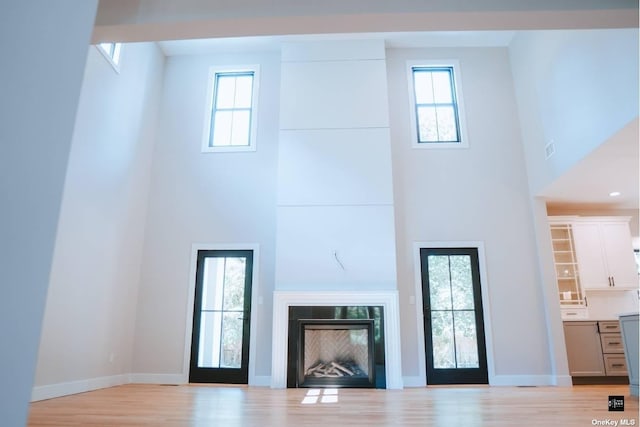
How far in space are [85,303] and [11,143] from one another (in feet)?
16.1

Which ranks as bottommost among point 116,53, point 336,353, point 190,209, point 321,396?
point 321,396

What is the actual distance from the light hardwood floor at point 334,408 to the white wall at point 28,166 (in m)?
2.55

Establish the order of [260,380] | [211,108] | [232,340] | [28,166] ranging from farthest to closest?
[211,108] → [232,340] → [260,380] → [28,166]

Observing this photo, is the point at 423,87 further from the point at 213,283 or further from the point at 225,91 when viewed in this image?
the point at 213,283

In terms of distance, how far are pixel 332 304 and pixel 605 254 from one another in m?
4.32

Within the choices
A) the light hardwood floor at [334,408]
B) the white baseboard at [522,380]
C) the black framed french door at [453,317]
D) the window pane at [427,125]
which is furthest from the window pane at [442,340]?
the window pane at [427,125]

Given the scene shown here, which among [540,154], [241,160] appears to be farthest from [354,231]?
[540,154]

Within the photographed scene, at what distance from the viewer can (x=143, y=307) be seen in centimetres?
637

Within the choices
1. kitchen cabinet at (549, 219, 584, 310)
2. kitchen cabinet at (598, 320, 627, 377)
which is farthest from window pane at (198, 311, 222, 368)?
kitchen cabinet at (598, 320, 627, 377)

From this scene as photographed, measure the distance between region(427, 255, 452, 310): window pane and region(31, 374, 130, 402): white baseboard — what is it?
4.49 m

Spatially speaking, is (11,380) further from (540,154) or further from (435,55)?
(435,55)

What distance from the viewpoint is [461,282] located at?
21.1 ft

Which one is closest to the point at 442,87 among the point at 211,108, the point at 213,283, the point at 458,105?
the point at 458,105

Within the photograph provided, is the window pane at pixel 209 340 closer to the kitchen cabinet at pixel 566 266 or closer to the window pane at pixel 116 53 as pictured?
the window pane at pixel 116 53
